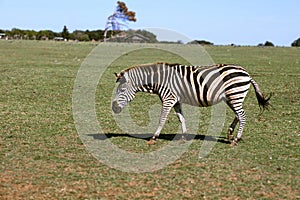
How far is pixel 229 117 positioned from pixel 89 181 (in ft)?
21.9

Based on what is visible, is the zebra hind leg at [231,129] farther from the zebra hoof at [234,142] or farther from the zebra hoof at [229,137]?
the zebra hoof at [234,142]

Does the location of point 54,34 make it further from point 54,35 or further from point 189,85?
point 189,85

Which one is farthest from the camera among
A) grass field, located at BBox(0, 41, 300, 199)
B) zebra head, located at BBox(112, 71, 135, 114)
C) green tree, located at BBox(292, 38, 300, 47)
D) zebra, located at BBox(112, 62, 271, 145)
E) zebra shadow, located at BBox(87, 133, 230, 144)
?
green tree, located at BBox(292, 38, 300, 47)

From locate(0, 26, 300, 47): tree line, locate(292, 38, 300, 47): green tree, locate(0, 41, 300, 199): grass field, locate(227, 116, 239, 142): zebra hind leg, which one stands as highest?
locate(292, 38, 300, 47): green tree

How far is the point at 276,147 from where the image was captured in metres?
9.66

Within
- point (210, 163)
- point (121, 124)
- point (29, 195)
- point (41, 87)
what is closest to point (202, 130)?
point (121, 124)

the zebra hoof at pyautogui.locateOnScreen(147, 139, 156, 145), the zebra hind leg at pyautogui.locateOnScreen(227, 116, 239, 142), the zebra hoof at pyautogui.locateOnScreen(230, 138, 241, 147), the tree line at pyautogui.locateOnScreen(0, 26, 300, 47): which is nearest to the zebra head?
the zebra hoof at pyautogui.locateOnScreen(147, 139, 156, 145)

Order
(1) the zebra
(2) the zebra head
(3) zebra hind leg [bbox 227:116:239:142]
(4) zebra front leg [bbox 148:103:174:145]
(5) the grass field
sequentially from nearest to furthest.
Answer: (5) the grass field
(1) the zebra
(4) zebra front leg [bbox 148:103:174:145]
(2) the zebra head
(3) zebra hind leg [bbox 227:116:239:142]

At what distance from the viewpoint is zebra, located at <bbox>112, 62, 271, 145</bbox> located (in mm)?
9484

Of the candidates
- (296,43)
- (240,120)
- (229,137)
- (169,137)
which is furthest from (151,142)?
(296,43)

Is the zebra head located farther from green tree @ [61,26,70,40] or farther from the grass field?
green tree @ [61,26,70,40]

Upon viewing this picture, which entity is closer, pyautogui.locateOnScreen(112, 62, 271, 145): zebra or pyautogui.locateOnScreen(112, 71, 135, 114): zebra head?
pyautogui.locateOnScreen(112, 62, 271, 145): zebra

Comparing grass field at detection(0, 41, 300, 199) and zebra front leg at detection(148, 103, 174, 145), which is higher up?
zebra front leg at detection(148, 103, 174, 145)

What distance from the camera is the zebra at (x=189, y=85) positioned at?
31.1 ft
